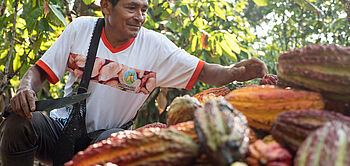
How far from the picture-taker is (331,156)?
2.19 feet

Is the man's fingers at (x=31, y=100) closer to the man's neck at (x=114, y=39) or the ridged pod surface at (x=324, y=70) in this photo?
the man's neck at (x=114, y=39)

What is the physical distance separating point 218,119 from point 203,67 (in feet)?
4.46

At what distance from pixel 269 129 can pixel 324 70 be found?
0.24 meters

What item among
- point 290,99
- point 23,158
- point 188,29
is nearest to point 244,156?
point 290,99

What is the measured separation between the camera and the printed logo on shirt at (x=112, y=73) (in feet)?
6.79

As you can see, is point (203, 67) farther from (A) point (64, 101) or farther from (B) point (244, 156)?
(B) point (244, 156)

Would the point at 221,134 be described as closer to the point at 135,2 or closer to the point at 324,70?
the point at 324,70

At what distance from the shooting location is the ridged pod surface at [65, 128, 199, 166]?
0.79 metres

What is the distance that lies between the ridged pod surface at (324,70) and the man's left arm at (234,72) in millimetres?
610

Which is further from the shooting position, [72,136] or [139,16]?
[139,16]

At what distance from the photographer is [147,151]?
82 centimetres

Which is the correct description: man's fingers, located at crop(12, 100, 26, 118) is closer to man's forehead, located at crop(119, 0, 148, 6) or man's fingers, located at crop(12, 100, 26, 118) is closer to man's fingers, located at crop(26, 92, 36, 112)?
man's fingers, located at crop(26, 92, 36, 112)

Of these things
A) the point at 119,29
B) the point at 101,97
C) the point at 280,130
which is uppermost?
the point at 119,29

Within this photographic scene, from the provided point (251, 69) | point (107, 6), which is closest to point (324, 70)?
point (251, 69)
